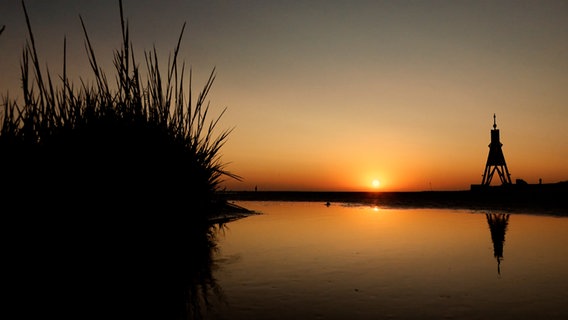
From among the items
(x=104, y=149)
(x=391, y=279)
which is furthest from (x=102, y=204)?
(x=391, y=279)

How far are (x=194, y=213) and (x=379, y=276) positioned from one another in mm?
3069

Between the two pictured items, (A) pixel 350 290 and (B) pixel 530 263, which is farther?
(B) pixel 530 263

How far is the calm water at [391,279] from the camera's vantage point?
133 inches

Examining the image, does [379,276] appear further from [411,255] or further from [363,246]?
[363,246]

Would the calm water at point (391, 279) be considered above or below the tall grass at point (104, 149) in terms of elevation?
below

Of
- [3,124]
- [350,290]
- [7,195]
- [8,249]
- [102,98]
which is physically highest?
[102,98]

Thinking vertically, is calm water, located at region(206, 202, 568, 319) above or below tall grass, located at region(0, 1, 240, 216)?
below

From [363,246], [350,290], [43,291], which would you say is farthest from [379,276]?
[43,291]

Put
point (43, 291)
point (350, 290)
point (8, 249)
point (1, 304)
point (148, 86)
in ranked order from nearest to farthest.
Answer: point (1, 304) → point (43, 291) → point (8, 249) → point (350, 290) → point (148, 86)

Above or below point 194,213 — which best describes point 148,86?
above

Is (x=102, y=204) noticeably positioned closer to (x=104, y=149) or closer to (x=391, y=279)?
Answer: (x=104, y=149)

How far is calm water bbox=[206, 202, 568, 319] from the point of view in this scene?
3371mm

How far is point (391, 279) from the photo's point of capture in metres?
4.60

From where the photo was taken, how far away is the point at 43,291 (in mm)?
3414
